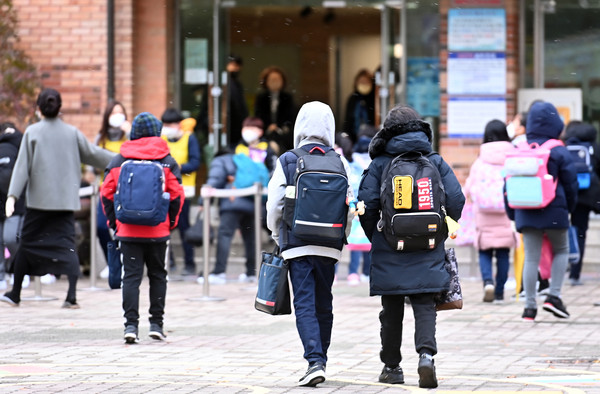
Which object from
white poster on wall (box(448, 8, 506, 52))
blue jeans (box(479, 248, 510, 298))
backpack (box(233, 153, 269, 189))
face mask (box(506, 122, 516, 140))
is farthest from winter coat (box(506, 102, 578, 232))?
white poster on wall (box(448, 8, 506, 52))

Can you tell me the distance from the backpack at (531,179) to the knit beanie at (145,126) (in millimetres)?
3248

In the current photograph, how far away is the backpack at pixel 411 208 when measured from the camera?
26.6 ft

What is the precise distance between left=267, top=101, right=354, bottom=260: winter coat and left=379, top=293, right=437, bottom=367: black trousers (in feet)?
1.57

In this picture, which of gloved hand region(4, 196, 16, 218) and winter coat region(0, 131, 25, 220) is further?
winter coat region(0, 131, 25, 220)

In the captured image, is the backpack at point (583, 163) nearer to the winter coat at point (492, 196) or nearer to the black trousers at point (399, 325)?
the winter coat at point (492, 196)

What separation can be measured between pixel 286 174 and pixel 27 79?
10.0 metres

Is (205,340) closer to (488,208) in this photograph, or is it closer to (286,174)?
(286,174)

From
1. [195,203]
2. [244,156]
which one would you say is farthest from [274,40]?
[244,156]

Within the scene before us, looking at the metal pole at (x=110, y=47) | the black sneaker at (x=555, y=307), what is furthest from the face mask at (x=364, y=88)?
the black sneaker at (x=555, y=307)

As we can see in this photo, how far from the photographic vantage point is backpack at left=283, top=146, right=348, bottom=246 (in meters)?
8.30

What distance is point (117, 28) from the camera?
18406mm

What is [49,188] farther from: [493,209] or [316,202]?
[316,202]

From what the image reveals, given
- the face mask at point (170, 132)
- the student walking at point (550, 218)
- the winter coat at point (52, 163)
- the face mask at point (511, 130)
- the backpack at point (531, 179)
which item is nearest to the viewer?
the backpack at point (531, 179)

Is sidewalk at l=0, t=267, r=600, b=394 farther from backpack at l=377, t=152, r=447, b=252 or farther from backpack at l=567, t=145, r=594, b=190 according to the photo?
backpack at l=567, t=145, r=594, b=190
